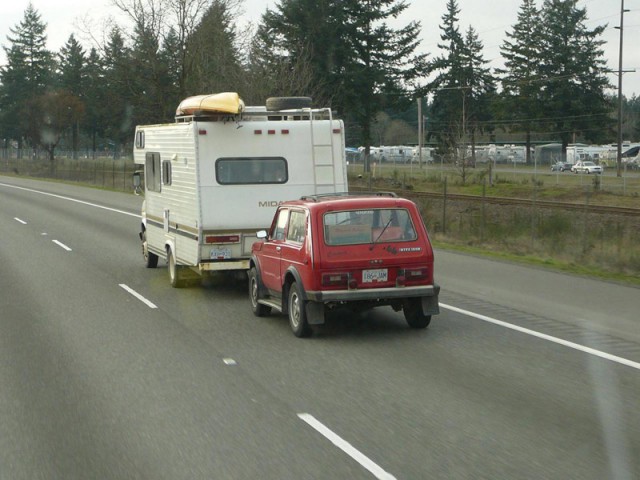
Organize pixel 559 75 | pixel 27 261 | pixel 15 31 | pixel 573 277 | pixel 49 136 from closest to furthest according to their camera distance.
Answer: pixel 573 277 → pixel 27 261 → pixel 559 75 → pixel 49 136 → pixel 15 31

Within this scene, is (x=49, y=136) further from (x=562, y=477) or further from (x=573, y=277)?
(x=562, y=477)

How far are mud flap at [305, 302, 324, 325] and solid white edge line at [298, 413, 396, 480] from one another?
3.39m

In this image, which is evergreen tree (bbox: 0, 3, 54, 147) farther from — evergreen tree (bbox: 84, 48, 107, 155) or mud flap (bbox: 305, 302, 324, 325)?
mud flap (bbox: 305, 302, 324, 325)

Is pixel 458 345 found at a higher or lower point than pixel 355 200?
lower

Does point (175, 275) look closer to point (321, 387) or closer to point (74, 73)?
point (321, 387)

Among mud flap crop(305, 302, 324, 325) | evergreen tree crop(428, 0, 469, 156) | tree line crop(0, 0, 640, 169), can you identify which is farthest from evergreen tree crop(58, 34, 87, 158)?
mud flap crop(305, 302, 324, 325)

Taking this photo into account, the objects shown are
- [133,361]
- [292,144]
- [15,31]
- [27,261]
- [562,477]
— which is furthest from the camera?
[15,31]

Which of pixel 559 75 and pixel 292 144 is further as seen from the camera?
pixel 559 75

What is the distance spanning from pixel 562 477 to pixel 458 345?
4.83 metres

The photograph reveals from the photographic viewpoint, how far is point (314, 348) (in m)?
11.3

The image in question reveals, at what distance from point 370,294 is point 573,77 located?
83.8m

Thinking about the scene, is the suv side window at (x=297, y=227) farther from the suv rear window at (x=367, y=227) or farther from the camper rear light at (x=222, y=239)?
the camper rear light at (x=222, y=239)

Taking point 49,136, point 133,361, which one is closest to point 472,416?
point 133,361

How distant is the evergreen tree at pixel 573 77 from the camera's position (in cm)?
9062
